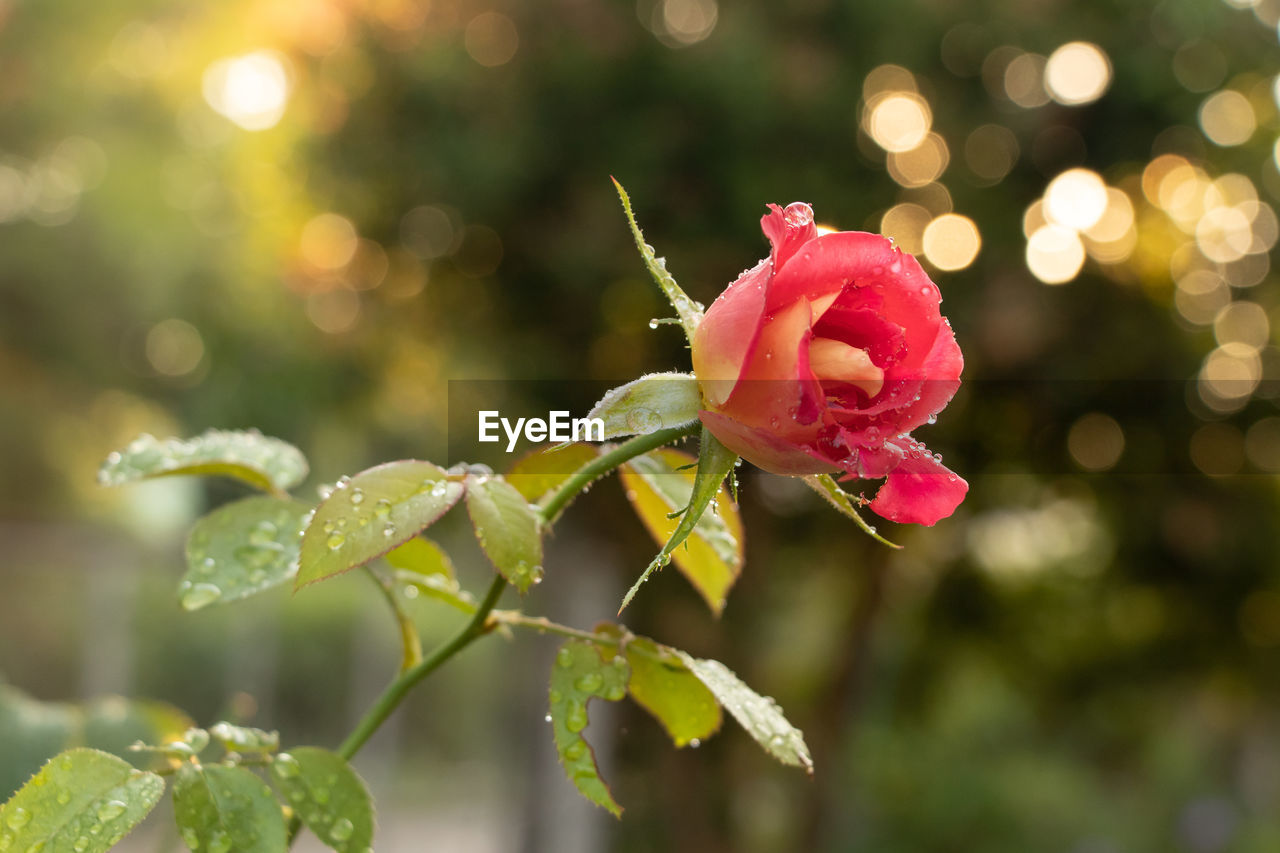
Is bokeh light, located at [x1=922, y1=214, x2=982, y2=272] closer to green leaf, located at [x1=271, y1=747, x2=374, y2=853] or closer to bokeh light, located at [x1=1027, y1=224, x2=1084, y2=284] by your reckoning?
bokeh light, located at [x1=1027, y1=224, x2=1084, y2=284]

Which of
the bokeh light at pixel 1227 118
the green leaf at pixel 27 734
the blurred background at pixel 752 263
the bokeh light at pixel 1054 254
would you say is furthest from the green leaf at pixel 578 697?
the bokeh light at pixel 1227 118

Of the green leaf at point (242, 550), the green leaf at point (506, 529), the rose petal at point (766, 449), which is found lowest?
the green leaf at point (242, 550)

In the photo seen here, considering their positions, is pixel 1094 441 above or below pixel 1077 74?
below

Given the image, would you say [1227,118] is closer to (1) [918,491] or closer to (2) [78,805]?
(1) [918,491]

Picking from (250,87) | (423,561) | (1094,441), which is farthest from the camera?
(250,87)

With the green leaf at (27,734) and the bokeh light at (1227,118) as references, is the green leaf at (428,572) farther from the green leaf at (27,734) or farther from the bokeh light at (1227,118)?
the bokeh light at (1227,118)

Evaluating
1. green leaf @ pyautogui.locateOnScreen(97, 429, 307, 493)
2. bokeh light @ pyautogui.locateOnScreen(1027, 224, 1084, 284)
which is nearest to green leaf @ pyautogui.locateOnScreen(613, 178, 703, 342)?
green leaf @ pyautogui.locateOnScreen(97, 429, 307, 493)

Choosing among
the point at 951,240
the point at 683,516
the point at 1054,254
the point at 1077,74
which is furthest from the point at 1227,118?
the point at 683,516

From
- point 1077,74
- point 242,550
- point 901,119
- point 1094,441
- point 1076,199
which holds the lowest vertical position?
point 1094,441
